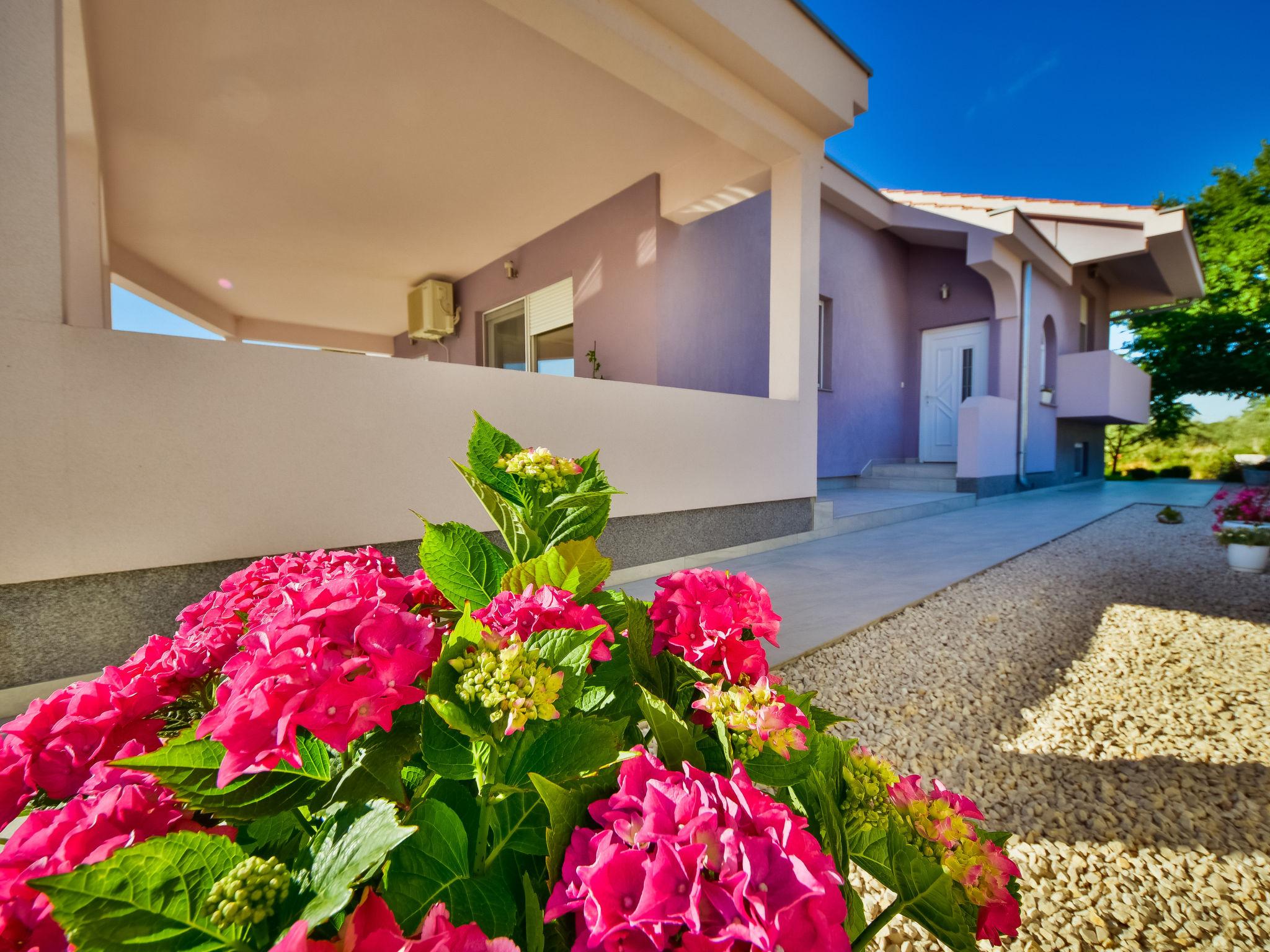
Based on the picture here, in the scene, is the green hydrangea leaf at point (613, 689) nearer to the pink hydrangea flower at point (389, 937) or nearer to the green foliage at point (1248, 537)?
the pink hydrangea flower at point (389, 937)

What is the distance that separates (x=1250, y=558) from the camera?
374 centimetres

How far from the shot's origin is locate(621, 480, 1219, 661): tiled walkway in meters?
2.73

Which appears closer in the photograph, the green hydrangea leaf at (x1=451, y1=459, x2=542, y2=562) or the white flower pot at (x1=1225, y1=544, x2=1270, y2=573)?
the green hydrangea leaf at (x1=451, y1=459, x2=542, y2=562)

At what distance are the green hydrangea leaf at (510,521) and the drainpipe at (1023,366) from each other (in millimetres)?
9432

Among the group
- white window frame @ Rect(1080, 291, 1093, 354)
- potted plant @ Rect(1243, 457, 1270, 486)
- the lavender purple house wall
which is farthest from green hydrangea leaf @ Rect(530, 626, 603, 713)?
potted plant @ Rect(1243, 457, 1270, 486)

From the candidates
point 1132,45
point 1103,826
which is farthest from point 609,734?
point 1132,45

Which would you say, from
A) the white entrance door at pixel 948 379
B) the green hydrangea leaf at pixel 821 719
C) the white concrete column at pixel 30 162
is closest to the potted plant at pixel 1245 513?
the white entrance door at pixel 948 379

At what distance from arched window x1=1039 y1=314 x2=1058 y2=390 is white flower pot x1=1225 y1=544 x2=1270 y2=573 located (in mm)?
6109

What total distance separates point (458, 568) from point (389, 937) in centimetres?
37

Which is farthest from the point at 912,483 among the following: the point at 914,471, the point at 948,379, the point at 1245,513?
the point at 1245,513

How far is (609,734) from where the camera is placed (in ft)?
1.45

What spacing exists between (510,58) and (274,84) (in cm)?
157

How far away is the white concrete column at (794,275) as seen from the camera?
4.26 meters

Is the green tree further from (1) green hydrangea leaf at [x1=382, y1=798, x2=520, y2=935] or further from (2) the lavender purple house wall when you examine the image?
(1) green hydrangea leaf at [x1=382, y1=798, x2=520, y2=935]
